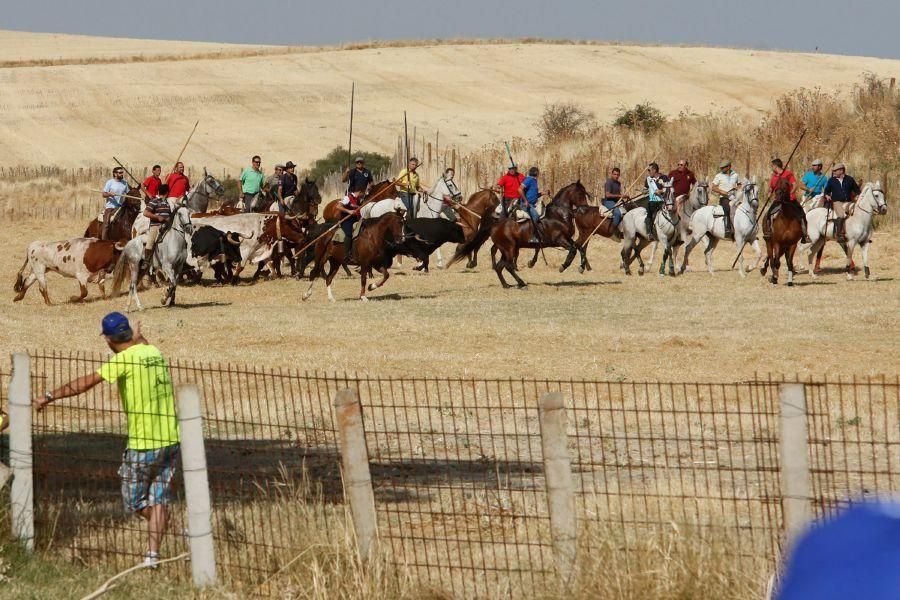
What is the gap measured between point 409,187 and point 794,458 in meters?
24.8

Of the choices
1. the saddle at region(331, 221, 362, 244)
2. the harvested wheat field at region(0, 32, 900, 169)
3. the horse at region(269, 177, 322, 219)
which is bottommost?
the saddle at region(331, 221, 362, 244)

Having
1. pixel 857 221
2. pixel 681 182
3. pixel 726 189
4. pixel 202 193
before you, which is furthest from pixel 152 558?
pixel 681 182

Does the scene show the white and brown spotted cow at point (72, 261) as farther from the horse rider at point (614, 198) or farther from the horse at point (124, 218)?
the horse rider at point (614, 198)

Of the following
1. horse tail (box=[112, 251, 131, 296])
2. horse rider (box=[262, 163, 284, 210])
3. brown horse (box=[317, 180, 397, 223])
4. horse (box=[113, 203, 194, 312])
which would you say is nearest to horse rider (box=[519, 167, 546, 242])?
brown horse (box=[317, 180, 397, 223])

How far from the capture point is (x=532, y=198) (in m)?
29.4

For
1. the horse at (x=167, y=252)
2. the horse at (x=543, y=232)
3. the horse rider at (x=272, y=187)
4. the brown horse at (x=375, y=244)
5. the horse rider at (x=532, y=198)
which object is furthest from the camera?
the horse rider at (x=272, y=187)

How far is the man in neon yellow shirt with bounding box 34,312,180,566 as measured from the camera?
8469 millimetres

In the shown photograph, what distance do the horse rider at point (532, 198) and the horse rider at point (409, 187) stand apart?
8.19ft

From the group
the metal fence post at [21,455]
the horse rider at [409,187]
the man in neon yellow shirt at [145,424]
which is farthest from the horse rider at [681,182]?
the metal fence post at [21,455]

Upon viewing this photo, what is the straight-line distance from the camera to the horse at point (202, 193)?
3200cm

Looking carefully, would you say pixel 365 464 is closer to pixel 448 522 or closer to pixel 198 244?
pixel 448 522

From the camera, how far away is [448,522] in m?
9.36

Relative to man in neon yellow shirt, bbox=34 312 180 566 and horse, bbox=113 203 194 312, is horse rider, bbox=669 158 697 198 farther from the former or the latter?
man in neon yellow shirt, bbox=34 312 180 566

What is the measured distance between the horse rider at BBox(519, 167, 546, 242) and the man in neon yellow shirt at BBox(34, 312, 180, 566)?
1980 centimetres
